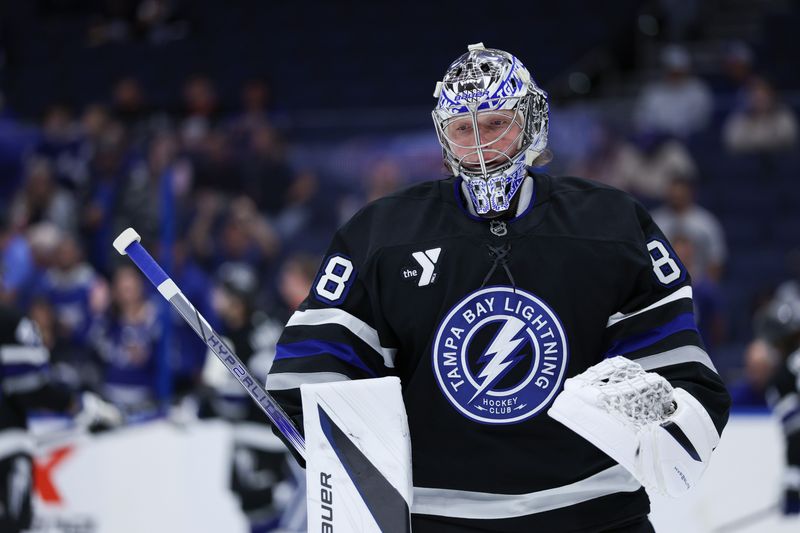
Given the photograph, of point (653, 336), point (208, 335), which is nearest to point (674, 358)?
point (653, 336)

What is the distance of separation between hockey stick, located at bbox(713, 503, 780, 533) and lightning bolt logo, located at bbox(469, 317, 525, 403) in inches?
125

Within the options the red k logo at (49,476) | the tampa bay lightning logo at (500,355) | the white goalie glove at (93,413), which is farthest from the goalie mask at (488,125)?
the red k logo at (49,476)

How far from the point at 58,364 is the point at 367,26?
171 inches

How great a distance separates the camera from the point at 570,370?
2.24m

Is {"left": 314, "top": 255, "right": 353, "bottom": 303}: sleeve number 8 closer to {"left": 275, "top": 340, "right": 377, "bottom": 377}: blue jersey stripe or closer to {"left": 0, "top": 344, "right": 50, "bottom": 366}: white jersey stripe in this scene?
{"left": 275, "top": 340, "right": 377, "bottom": 377}: blue jersey stripe

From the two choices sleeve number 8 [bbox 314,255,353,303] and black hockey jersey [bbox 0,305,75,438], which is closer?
sleeve number 8 [bbox 314,255,353,303]

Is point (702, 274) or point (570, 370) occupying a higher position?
point (702, 274)

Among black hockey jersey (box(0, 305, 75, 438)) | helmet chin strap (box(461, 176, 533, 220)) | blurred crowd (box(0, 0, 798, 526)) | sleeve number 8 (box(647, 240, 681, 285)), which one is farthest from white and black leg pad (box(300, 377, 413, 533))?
blurred crowd (box(0, 0, 798, 526))

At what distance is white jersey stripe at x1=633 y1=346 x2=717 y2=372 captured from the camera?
7.35ft

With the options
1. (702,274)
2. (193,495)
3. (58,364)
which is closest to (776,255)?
(702,274)

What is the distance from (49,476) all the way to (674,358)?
4.21 m

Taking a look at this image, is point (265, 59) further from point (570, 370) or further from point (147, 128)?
point (570, 370)

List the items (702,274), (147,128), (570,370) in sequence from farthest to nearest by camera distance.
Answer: (147,128), (702,274), (570,370)

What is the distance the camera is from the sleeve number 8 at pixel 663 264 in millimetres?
2277
